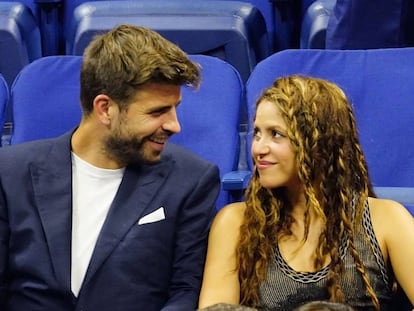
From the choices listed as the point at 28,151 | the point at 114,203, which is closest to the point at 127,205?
the point at 114,203

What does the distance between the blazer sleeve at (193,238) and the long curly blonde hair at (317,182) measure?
1.8 inches

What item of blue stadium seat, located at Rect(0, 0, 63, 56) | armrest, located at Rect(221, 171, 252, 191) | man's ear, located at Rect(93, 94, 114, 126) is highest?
man's ear, located at Rect(93, 94, 114, 126)

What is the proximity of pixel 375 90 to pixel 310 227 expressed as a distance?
0.28 meters

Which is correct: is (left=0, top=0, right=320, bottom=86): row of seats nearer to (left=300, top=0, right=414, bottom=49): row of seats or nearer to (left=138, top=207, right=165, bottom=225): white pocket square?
(left=300, top=0, right=414, bottom=49): row of seats

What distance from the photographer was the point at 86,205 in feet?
3.30

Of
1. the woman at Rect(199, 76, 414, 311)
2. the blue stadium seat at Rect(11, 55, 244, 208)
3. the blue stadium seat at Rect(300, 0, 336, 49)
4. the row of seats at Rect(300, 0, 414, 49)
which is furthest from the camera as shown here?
the blue stadium seat at Rect(300, 0, 336, 49)

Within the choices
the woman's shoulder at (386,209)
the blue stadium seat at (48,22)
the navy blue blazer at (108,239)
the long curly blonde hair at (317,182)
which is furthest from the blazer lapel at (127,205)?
the blue stadium seat at (48,22)

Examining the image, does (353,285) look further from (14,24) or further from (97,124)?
(14,24)

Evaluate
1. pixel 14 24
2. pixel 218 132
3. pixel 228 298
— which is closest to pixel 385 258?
pixel 228 298

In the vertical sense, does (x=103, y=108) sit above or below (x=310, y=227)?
above

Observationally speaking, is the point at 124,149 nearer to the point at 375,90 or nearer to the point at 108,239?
the point at 108,239

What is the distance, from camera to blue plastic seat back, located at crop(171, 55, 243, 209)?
116cm

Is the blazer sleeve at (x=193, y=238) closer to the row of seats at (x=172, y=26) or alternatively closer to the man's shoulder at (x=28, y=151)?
the man's shoulder at (x=28, y=151)

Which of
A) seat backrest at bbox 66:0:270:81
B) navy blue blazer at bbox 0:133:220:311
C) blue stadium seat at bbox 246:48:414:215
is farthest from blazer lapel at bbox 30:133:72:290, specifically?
seat backrest at bbox 66:0:270:81
